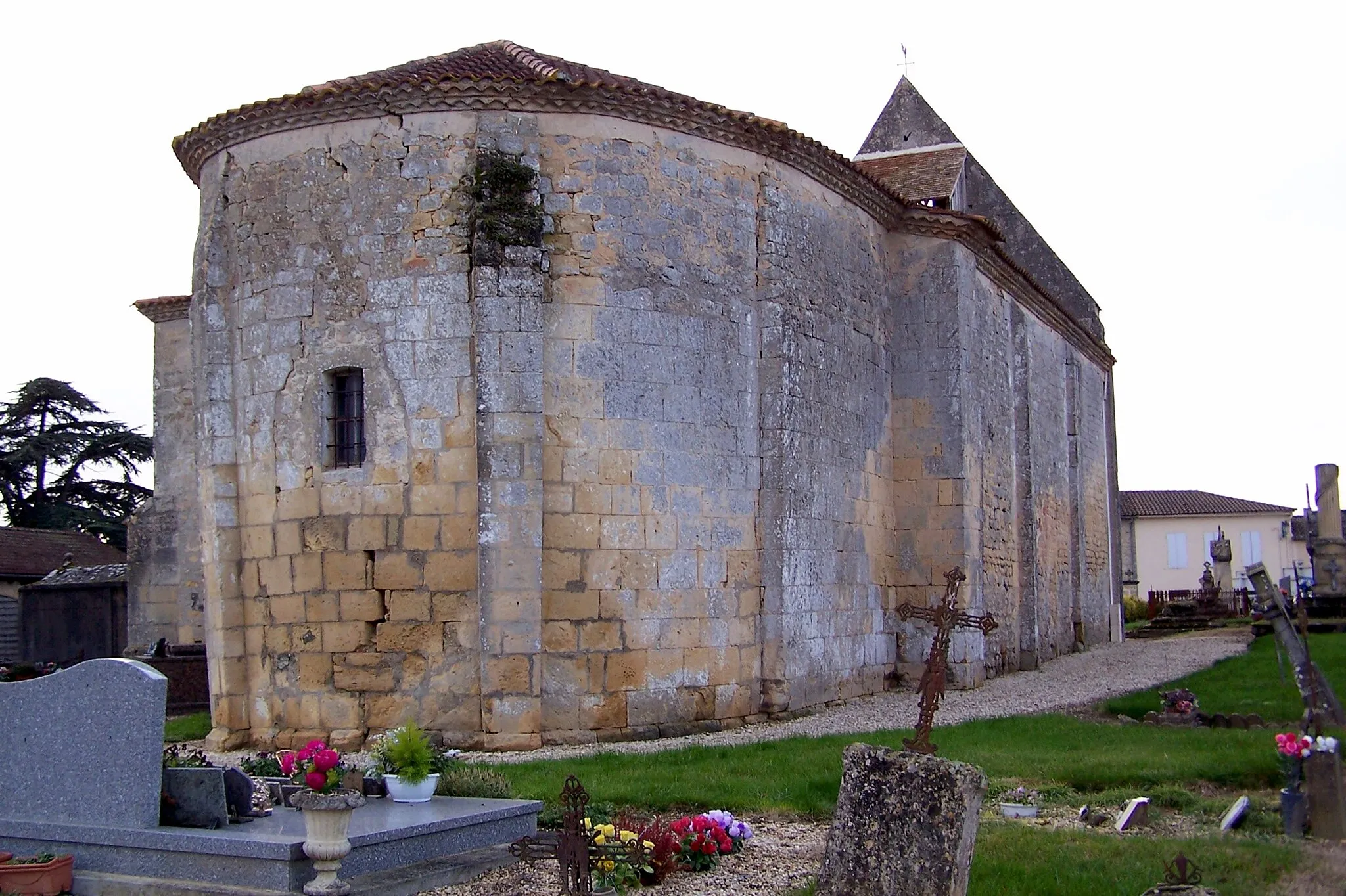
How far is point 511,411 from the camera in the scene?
11945mm

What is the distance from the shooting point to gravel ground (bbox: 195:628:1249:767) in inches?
460

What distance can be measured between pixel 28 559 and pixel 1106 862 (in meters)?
26.1

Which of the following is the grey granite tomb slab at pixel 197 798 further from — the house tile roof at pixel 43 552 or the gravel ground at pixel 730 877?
the house tile roof at pixel 43 552

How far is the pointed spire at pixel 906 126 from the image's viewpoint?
84.8 feet

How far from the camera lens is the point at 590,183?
41.6ft

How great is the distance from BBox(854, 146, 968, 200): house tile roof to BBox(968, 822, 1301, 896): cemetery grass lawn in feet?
38.4

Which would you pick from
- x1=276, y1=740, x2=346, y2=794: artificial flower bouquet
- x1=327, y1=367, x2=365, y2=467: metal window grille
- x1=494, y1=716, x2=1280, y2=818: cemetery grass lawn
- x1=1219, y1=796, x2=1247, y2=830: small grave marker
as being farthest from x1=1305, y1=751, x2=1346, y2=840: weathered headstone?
x1=327, y1=367, x2=365, y2=467: metal window grille

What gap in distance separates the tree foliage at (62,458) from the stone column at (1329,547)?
28.4m

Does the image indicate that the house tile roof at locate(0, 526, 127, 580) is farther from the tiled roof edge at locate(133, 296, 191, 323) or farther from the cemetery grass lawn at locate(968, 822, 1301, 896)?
the cemetery grass lawn at locate(968, 822, 1301, 896)

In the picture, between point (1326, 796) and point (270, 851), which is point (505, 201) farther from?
point (1326, 796)

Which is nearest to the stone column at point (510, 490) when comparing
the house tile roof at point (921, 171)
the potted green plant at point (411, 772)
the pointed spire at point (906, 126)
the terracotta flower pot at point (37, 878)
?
the potted green plant at point (411, 772)

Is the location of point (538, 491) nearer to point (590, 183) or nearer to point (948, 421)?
point (590, 183)

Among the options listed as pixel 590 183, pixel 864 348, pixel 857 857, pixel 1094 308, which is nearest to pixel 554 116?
pixel 590 183

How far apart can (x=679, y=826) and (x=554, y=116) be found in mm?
7597
